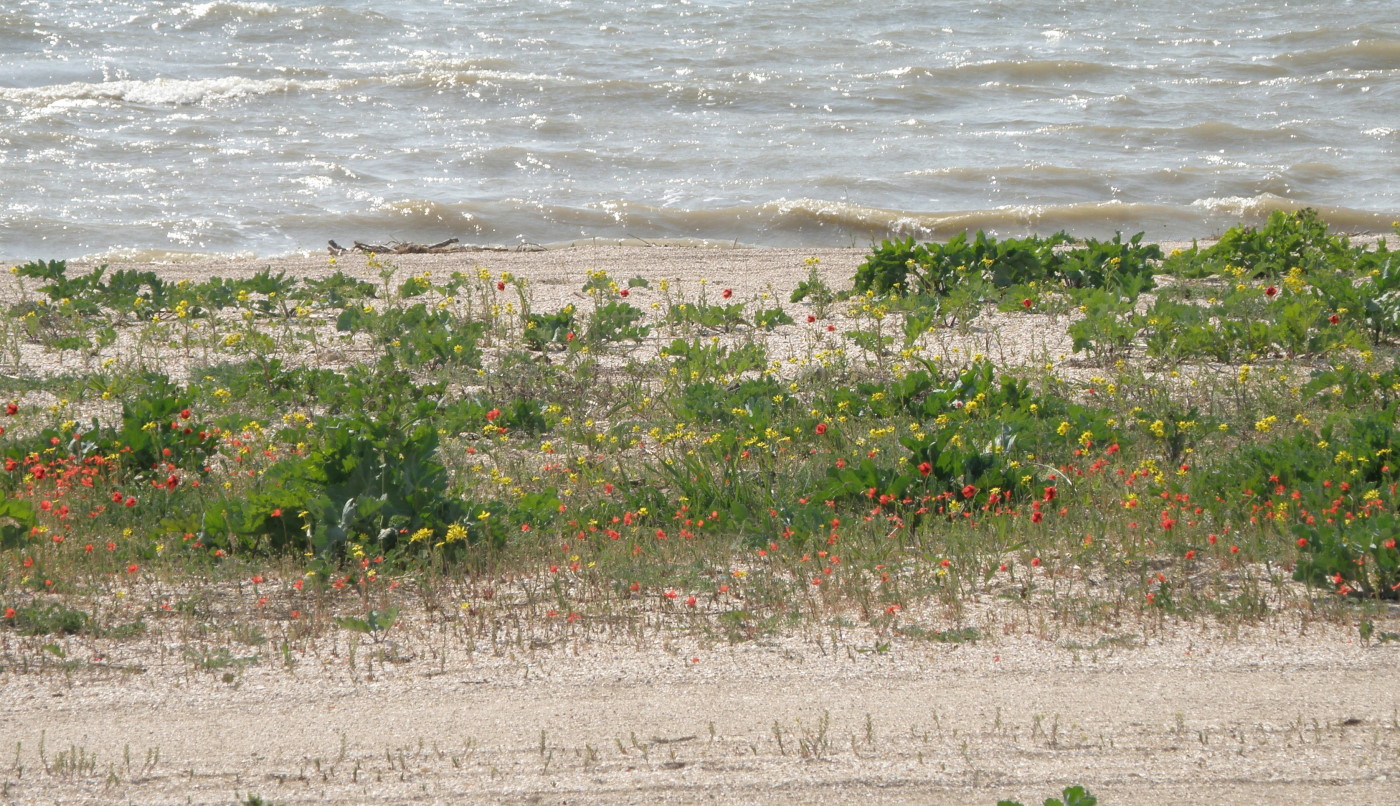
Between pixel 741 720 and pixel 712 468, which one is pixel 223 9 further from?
pixel 741 720

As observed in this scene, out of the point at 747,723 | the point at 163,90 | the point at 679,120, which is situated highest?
the point at 163,90

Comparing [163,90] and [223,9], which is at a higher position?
[223,9]

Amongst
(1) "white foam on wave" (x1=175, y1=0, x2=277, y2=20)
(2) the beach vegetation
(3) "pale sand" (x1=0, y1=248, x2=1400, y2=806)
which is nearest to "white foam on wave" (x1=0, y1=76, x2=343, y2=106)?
(1) "white foam on wave" (x1=175, y1=0, x2=277, y2=20)

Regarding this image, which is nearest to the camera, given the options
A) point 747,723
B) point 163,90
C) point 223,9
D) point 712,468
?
point 747,723

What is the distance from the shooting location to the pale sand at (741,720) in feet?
11.4

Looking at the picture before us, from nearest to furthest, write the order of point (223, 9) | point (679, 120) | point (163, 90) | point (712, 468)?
point (712, 468)
point (679, 120)
point (163, 90)
point (223, 9)

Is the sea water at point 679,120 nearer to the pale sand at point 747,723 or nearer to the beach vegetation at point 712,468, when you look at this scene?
the beach vegetation at point 712,468

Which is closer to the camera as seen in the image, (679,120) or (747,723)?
(747,723)

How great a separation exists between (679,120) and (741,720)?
18.5 meters

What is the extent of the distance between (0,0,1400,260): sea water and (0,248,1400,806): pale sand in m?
11.7

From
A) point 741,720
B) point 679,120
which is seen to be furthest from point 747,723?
point 679,120

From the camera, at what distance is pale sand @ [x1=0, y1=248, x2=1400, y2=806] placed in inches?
137

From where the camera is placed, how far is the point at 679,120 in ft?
70.4

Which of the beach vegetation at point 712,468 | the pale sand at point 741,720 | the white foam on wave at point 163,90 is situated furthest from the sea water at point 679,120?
the pale sand at point 741,720
